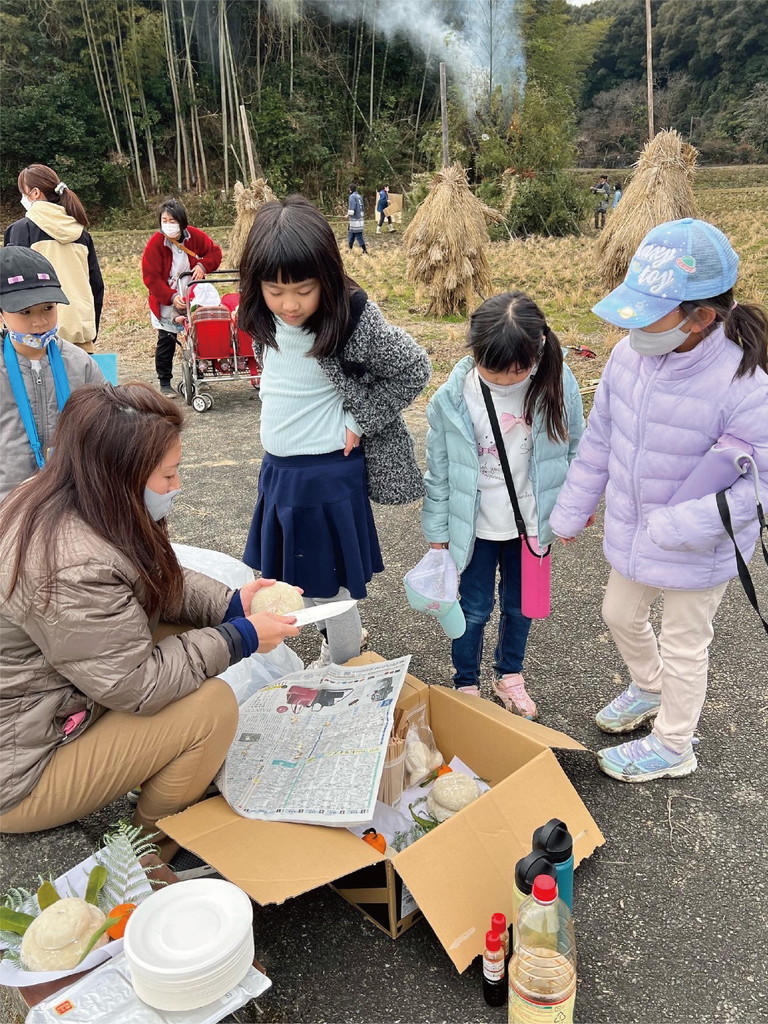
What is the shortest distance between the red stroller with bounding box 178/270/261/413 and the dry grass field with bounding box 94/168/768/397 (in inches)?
58.7

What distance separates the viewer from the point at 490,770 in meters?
2.18

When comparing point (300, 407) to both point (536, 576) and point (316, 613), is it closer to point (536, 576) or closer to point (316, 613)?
point (316, 613)

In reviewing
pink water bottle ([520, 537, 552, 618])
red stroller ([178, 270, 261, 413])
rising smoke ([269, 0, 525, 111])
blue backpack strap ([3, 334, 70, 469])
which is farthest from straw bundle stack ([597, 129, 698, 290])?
rising smoke ([269, 0, 525, 111])

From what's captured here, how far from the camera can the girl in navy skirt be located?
202 centimetres

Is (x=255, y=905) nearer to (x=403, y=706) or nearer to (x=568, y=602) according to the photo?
(x=403, y=706)

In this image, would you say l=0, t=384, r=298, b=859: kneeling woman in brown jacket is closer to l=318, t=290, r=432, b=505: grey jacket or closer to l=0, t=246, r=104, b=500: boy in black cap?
l=318, t=290, r=432, b=505: grey jacket

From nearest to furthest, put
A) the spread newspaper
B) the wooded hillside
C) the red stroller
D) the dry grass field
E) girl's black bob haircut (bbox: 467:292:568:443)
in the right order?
the spread newspaper < girl's black bob haircut (bbox: 467:292:568:443) < the red stroller < the dry grass field < the wooded hillside

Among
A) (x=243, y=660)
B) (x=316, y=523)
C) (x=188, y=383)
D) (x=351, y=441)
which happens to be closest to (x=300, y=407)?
(x=351, y=441)

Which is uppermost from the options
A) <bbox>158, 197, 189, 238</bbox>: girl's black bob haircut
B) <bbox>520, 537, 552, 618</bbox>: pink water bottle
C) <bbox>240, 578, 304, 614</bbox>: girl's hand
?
<bbox>158, 197, 189, 238</bbox>: girl's black bob haircut

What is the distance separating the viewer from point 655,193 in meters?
8.05

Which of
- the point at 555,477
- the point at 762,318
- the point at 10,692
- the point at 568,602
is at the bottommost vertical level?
the point at 568,602

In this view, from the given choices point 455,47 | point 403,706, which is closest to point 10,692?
point 403,706

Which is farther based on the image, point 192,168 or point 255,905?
point 192,168

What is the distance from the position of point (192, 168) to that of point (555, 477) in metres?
29.3
